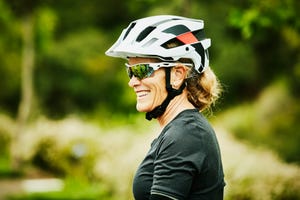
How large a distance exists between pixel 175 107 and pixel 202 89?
14 cm

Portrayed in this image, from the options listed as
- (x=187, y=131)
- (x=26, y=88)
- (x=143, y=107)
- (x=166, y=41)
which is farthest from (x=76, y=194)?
(x=187, y=131)

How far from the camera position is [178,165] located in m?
2.78

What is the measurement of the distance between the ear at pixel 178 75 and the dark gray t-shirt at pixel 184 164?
0.12 metres

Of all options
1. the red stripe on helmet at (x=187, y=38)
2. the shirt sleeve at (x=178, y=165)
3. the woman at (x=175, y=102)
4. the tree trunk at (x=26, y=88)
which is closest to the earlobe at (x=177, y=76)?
the woman at (x=175, y=102)

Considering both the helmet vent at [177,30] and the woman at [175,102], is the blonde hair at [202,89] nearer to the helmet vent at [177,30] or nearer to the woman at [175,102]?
the woman at [175,102]

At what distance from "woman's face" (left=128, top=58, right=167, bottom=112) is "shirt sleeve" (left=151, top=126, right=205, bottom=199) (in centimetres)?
30

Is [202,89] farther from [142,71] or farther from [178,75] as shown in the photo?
[142,71]

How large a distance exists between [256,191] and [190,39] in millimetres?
7879

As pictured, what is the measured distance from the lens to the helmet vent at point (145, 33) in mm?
3133

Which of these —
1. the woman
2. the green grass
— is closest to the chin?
the woman

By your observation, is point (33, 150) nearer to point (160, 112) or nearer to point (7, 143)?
point (7, 143)

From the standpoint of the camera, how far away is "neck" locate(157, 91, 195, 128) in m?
3.09

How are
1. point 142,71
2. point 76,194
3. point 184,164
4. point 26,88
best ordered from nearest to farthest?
point 184,164 < point 142,71 < point 76,194 < point 26,88

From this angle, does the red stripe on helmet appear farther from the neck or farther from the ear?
the neck
